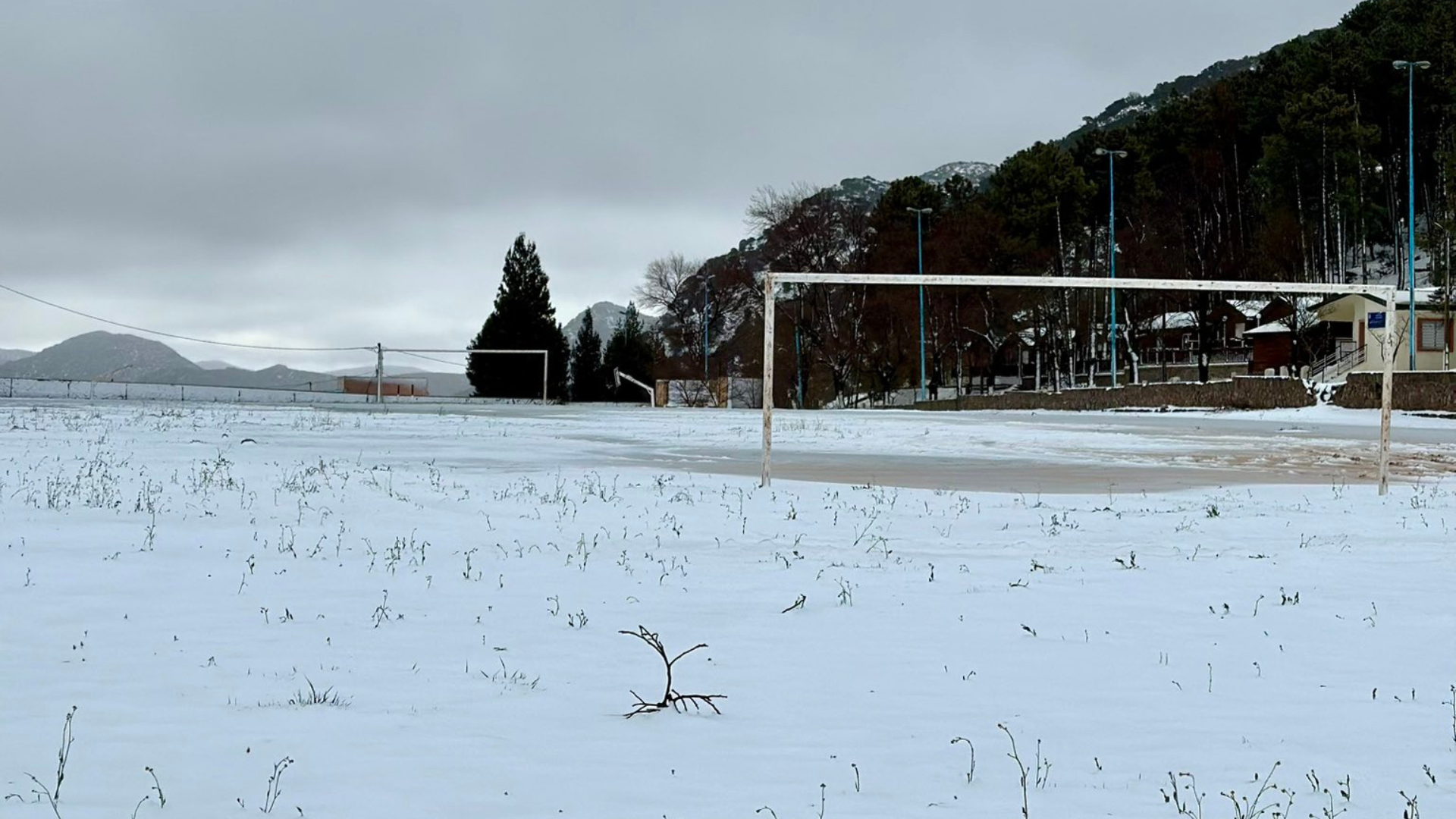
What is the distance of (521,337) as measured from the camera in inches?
3499

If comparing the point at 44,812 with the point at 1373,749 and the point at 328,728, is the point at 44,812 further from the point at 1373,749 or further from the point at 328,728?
the point at 1373,749

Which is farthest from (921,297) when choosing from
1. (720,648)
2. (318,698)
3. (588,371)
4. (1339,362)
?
(318,698)

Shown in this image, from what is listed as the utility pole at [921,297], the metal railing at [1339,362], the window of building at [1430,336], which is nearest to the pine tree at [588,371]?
the utility pole at [921,297]

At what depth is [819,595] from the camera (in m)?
8.55

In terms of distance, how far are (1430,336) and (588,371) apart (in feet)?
175

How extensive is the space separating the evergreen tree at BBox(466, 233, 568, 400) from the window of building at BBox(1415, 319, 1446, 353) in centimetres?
5313

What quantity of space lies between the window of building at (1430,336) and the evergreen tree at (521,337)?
53133 millimetres

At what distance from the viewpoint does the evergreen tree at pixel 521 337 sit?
85.1m

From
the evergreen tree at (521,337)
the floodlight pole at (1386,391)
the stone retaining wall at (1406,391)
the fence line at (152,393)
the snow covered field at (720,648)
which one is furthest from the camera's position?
the evergreen tree at (521,337)

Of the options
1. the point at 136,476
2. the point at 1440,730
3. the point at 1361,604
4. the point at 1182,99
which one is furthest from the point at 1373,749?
the point at 1182,99

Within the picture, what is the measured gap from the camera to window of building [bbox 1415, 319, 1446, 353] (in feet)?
204

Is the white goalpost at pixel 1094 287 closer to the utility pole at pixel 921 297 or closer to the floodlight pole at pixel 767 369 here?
the floodlight pole at pixel 767 369

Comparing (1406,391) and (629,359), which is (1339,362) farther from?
(629,359)

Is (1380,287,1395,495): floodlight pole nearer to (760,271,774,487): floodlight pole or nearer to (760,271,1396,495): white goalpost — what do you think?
(760,271,1396,495): white goalpost
